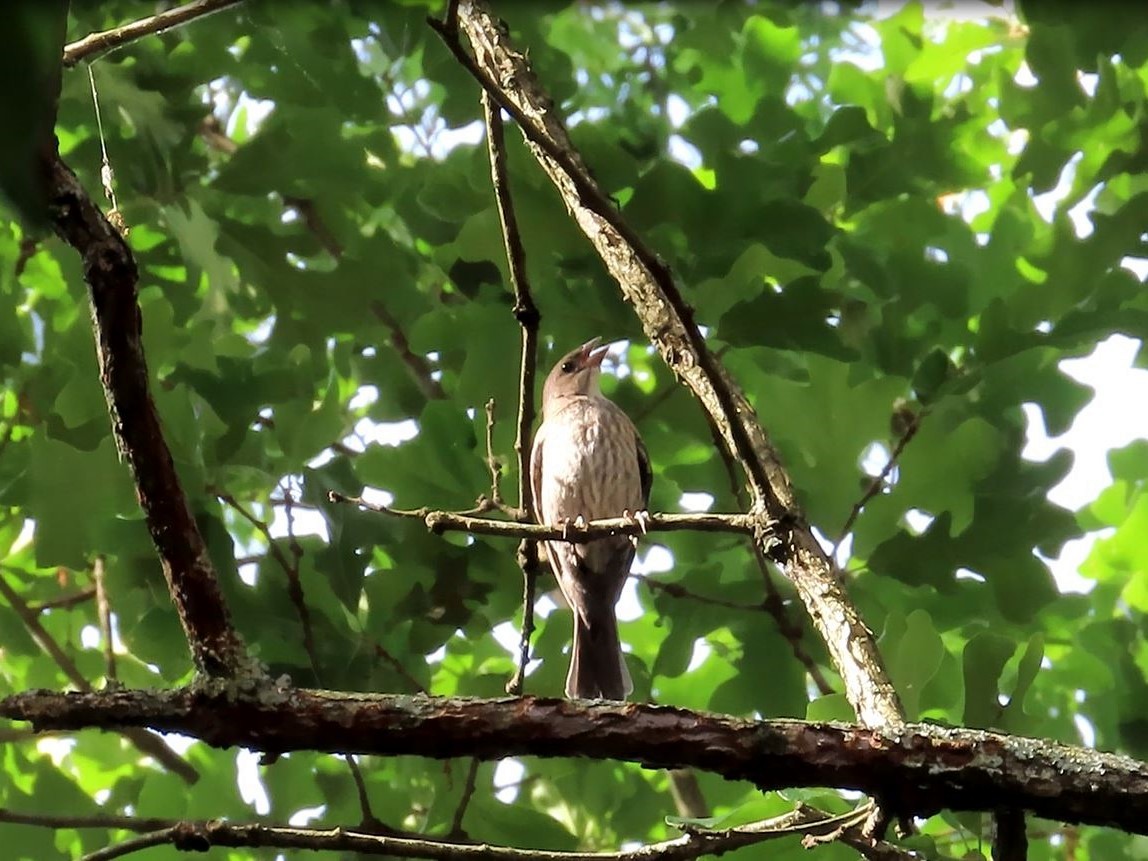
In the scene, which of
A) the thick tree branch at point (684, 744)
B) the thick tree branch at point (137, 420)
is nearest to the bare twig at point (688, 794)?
the thick tree branch at point (684, 744)

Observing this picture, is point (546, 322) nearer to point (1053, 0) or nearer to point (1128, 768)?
point (1053, 0)

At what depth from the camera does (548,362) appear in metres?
3.64

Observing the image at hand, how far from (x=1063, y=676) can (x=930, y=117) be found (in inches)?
69.2

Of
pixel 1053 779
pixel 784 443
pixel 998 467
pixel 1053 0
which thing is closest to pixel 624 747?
pixel 1053 779

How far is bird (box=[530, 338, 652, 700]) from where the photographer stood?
4.13 meters

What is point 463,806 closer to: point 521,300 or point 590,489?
point 521,300

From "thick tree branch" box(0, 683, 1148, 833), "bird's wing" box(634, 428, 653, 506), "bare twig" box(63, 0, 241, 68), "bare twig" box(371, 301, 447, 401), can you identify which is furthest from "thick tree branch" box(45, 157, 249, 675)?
"bird's wing" box(634, 428, 653, 506)

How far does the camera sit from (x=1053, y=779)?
164cm

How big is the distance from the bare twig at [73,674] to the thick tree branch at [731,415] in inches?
73.0

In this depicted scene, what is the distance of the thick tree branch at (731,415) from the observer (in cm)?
205

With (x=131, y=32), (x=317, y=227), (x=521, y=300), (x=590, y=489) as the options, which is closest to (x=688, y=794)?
(x=590, y=489)

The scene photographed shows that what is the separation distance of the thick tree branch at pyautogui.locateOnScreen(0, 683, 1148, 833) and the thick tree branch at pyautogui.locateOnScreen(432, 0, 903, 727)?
13 centimetres

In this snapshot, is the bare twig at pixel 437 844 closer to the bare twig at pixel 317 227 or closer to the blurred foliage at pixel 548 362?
the blurred foliage at pixel 548 362

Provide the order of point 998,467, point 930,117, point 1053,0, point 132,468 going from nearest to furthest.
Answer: point 132,468 → point 1053,0 → point 998,467 → point 930,117
